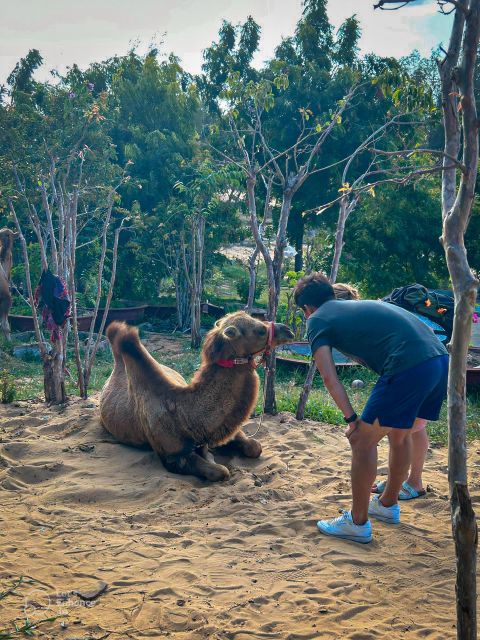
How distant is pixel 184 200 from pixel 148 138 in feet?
9.20

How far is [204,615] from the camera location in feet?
10.8

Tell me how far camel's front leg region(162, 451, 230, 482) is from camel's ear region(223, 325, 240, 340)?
1.04 metres

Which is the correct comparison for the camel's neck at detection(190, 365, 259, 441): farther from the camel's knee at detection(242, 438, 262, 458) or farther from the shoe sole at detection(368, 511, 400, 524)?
the shoe sole at detection(368, 511, 400, 524)

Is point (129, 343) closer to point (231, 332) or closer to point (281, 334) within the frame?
point (231, 332)

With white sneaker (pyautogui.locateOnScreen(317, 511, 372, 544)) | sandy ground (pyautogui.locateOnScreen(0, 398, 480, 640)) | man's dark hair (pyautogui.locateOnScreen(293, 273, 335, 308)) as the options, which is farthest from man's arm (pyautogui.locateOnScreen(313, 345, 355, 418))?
sandy ground (pyautogui.locateOnScreen(0, 398, 480, 640))

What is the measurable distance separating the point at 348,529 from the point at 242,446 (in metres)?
1.88

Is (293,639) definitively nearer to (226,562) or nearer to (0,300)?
(226,562)

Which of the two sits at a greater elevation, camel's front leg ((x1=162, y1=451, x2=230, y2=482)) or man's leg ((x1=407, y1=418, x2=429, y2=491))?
man's leg ((x1=407, y1=418, x2=429, y2=491))

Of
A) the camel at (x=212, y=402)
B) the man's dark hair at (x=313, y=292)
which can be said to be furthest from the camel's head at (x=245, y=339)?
the man's dark hair at (x=313, y=292)

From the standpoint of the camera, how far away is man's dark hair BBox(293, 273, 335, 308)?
14.2ft

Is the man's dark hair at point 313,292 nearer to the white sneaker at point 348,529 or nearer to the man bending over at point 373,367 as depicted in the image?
the man bending over at point 373,367

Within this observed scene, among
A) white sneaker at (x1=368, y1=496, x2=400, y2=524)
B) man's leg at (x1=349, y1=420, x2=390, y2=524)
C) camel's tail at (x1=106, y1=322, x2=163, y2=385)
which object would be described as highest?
camel's tail at (x1=106, y1=322, x2=163, y2=385)

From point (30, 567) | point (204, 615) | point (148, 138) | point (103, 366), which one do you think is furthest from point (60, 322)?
point (148, 138)

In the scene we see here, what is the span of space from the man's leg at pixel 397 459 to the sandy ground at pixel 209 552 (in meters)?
0.25
